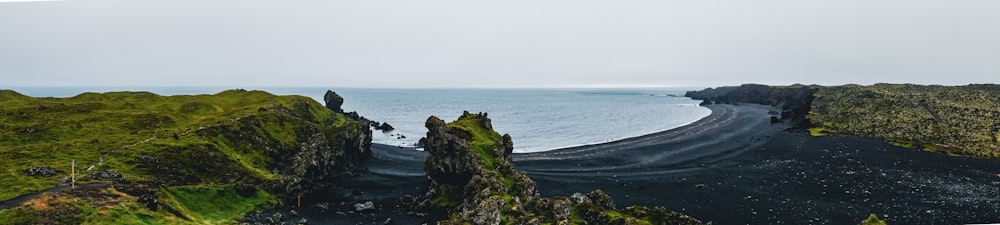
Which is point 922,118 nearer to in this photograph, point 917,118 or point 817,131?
point 917,118

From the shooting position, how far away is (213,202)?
4584cm

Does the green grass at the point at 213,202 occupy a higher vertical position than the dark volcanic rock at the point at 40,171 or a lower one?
lower

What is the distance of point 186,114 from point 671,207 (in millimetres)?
68690

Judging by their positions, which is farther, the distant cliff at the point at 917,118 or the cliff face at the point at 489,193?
the distant cliff at the point at 917,118

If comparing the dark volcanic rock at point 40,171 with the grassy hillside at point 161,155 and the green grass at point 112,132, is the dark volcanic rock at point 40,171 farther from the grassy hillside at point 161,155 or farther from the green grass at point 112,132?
the green grass at point 112,132

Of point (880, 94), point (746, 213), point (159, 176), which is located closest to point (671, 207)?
point (746, 213)

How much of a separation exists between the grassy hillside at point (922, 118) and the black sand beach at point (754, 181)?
6833 mm

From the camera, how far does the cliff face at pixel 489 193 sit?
34969 millimetres

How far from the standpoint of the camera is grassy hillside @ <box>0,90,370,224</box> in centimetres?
3734

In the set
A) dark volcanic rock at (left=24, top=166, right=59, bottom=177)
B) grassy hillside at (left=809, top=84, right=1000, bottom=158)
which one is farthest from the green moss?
dark volcanic rock at (left=24, top=166, right=59, bottom=177)

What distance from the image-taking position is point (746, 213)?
47.5 metres

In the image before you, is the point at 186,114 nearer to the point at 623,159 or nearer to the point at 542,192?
the point at 542,192

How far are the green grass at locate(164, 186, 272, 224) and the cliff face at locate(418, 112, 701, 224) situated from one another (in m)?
16.5

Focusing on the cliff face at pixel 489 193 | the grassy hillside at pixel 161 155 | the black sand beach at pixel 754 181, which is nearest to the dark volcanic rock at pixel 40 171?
the grassy hillside at pixel 161 155
